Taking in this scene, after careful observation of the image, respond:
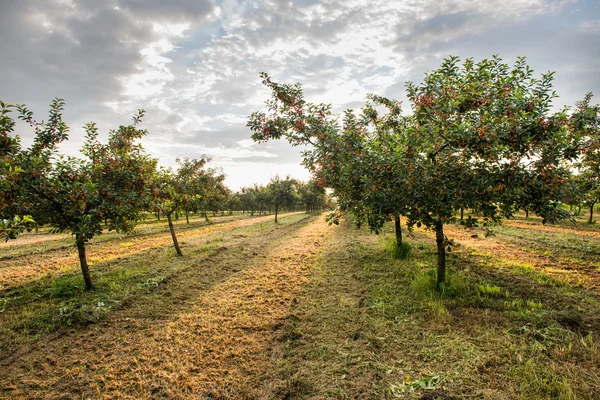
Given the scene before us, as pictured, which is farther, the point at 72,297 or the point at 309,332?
the point at 72,297

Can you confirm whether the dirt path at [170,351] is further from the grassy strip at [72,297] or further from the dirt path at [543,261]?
the dirt path at [543,261]

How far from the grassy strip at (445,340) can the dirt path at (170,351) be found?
846mm

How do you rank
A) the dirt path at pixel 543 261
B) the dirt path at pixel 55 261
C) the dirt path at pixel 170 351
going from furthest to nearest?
the dirt path at pixel 55 261 < the dirt path at pixel 543 261 < the dirt path at pixel 170 351

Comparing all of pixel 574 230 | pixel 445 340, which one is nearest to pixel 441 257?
pixel 445 340

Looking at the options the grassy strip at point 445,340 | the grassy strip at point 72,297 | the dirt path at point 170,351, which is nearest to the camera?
the grassy strip at point 445,340

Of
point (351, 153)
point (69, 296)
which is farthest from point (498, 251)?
point (69, 296)

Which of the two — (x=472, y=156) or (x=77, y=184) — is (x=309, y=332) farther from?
(x=77, y=184)

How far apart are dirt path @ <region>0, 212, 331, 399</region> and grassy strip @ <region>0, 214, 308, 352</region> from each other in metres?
0.66

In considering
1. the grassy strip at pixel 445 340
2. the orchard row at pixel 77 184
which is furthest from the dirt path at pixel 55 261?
the grassy strip at pixel 445 340

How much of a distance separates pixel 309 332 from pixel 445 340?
128 inches

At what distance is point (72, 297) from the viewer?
9055mm

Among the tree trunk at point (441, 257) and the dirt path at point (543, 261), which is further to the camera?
the dirt path at point (543, 261)

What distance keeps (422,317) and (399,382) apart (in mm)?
2780

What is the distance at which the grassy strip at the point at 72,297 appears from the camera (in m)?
7.07
